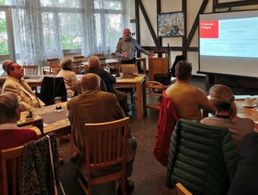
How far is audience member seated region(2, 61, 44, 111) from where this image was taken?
12.4 ft

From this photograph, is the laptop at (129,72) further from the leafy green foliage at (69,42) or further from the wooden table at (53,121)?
the leafy green foliage at (69,42)

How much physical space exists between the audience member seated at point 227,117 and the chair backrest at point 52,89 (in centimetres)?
258

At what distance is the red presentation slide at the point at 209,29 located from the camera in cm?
790

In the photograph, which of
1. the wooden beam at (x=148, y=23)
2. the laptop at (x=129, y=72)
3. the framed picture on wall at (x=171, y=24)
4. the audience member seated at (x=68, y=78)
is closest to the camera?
the audience member seated at (x=68, y=78)

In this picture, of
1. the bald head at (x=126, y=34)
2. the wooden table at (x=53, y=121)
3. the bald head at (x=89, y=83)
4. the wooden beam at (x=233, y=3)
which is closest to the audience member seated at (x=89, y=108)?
the bald head at (x=89, y=83)

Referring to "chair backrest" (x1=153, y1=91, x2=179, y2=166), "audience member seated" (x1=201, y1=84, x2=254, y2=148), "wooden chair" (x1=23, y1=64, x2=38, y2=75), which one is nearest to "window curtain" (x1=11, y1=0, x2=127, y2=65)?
"wooden chair" (x1=23, y1=64, x2=38, y2=75)

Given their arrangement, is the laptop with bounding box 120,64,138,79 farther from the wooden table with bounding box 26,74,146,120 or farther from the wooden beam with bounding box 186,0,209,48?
the wooden beam with bounding box 186,0,209,48

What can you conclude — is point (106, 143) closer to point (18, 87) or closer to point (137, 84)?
point (18, 87)

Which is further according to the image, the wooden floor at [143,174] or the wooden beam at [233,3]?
the wooden beam at [233,3]

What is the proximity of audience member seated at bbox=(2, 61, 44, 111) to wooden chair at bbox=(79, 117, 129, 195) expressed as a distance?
1511mm

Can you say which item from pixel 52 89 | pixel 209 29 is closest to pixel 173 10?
pixel 209 29

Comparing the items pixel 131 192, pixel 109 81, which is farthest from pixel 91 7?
pixel 131 192

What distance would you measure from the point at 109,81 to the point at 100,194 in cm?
218

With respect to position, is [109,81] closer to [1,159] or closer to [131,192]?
[131,192]
